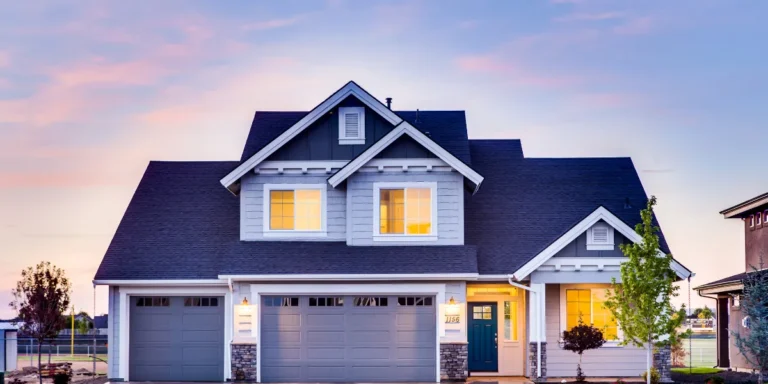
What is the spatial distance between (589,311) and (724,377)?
5.23m

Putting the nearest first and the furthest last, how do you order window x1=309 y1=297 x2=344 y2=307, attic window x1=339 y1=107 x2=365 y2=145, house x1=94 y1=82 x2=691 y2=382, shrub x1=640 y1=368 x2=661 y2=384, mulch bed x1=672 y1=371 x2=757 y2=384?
1. shrub x1=640 y1=368 x2=661 y2=384
2. house x1=94 y1=82 x2=691 y2=382
3. window x1=309 y1=297 x2=344 y2=307
4. mulch bed x1=672 y1=371 x2=757 y2=384
5. attic window x1=339 y1=107 x2=365 y2=145

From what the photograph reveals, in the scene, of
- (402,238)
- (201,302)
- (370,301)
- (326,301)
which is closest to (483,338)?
(370,301)

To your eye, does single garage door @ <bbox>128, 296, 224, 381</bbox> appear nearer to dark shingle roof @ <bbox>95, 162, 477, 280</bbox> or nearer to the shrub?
dark shingle roof @ <bbox>95, 162, 477, 280</bbox>

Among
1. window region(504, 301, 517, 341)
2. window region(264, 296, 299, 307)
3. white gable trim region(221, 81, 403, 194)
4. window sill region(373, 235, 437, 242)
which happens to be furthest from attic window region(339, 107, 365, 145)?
window region(504, 301, 517, 341)

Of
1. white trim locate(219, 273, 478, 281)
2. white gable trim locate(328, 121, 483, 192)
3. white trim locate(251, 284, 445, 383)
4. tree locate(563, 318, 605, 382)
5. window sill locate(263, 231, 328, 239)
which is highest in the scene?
white gable trim locate(328, 121, 483, 192)

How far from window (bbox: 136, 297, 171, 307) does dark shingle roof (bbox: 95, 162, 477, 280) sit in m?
0.87

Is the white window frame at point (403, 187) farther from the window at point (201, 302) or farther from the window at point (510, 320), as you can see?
the window at point (201, 302)

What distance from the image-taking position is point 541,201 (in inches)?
1270

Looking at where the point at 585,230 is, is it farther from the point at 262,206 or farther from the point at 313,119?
the point at 262,206

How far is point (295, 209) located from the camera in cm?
2983

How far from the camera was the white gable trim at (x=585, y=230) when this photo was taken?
91.2ft

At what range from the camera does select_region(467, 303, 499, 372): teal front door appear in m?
30.2

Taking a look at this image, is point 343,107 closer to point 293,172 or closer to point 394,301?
point 293,172

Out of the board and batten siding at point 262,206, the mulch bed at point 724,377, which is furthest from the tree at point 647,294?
the board and batten siding at point 262,206
